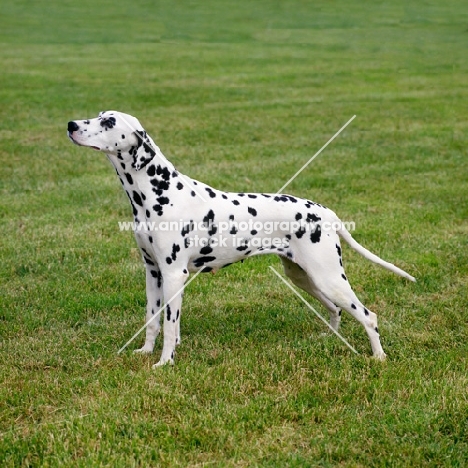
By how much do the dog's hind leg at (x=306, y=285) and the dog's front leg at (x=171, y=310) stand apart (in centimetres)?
103

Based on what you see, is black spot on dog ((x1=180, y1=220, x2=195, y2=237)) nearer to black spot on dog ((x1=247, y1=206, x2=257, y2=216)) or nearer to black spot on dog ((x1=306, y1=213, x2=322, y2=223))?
black spot on dog ((x1=247, y1=206, x2=257, y2=216))


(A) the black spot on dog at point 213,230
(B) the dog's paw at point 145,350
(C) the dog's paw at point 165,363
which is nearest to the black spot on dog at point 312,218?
(A) the black spot on dog at point 213,230

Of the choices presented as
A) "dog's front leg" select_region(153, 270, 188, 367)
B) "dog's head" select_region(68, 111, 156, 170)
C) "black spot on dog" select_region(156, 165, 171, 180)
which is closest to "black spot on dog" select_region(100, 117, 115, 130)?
"dog's head" select_region(68, 111, 156, 170)

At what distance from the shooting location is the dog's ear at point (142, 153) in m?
5.76

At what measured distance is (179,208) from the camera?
19.3ft

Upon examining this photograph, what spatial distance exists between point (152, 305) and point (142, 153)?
1.30m

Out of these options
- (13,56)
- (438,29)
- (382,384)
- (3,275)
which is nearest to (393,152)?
(3,275)

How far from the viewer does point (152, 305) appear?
6.27 meters

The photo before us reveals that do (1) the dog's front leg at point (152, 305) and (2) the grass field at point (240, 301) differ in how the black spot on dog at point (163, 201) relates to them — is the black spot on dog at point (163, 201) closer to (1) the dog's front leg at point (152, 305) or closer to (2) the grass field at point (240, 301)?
(1) the dog's front leg at point (152, 305)

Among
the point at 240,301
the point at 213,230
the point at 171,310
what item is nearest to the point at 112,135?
the point at 213,230

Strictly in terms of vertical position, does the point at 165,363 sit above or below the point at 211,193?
below

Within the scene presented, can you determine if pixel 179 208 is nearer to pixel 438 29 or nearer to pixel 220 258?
pixel 220 258

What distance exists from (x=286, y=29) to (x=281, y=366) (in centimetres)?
3807

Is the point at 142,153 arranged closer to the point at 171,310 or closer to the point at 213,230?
the point at 213,230
